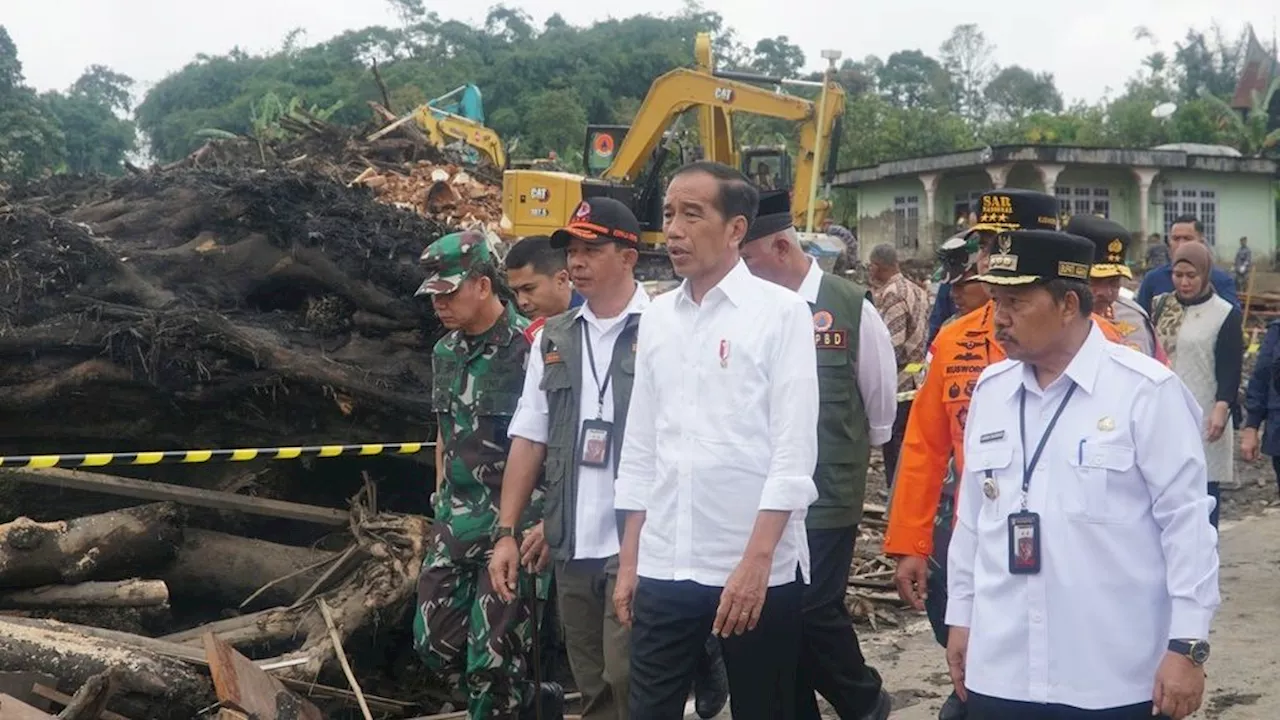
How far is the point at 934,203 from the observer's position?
1324 inches

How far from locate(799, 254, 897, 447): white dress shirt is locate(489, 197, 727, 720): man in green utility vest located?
73 centimetres

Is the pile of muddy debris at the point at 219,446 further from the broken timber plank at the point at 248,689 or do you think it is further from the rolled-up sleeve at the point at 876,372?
the rolled-up sleeve at the point at 876,372

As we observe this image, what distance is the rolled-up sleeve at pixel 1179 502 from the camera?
3.05 meters

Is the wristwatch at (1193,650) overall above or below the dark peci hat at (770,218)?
below

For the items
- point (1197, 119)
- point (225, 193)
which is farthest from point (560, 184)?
point (1197, 119)

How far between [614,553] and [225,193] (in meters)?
4.03

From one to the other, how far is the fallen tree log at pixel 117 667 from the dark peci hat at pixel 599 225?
2177 mm

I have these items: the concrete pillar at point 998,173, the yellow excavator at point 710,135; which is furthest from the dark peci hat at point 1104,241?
the concrete pillar at point 998,173

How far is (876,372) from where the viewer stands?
5.03 metres

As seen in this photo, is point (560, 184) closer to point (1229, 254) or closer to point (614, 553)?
point (614, 553)

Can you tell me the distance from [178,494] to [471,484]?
5.77 feet

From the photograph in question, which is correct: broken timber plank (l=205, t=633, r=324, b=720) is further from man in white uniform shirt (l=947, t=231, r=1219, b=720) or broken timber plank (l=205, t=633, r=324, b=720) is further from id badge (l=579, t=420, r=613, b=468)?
man in white uniform shirt (l=947, t=231, r=1219, b=720)

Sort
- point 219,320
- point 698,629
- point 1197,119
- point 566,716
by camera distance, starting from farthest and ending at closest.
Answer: point 1197,119 → point 219,320 → point 566,716 → point 698,629

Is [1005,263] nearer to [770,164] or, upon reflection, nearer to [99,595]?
[99,595]
